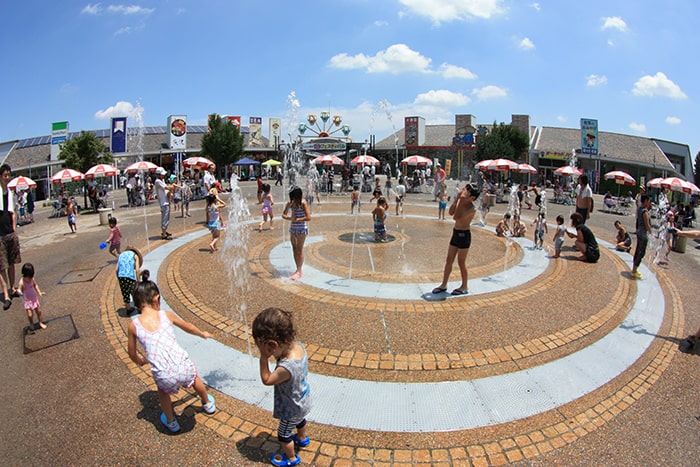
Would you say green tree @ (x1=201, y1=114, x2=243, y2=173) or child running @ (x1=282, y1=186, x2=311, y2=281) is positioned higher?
green tree @ (x1=201, y1=114, x2=243, y2=173)

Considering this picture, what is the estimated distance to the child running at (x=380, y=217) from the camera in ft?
35.4

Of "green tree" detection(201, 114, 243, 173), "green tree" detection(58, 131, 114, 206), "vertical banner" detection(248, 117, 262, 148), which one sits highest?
"vertical banner" detection(248, 117, 262, 148)

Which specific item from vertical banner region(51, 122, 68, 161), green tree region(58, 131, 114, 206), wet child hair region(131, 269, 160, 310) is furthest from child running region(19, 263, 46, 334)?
vertical banner region(51, 122, 68, 161)

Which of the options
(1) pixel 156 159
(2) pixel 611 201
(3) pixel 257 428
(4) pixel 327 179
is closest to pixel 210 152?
(1) pixel 156 159

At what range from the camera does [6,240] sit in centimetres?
737

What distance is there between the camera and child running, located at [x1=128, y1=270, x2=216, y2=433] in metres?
3.50

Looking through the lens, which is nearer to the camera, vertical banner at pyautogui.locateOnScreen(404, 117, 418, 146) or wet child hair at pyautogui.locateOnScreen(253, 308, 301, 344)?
wet child hair at pyautogui.locateOnScreen(253, 308, 301, 344)

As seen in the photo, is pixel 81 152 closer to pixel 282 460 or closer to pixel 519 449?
pixel 282 460

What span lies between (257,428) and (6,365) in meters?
3.70

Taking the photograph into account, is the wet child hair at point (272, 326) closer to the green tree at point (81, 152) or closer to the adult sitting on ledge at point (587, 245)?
the adult sitting on ledge at point (587, 245)

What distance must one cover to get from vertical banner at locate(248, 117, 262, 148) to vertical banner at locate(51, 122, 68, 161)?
21213mm

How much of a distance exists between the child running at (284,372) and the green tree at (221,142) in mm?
43038

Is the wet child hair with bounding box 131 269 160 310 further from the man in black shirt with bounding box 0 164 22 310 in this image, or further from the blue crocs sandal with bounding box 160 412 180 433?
the man in black shirt with bounding box 0 164 22 310

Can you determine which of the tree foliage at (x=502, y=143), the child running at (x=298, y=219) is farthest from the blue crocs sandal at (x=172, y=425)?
the tree foliage at (x=502, y=143)
